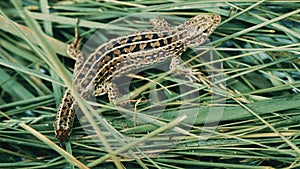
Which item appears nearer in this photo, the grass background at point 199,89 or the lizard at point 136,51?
the grass background at point 199,89

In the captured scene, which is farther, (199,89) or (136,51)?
(136,51)

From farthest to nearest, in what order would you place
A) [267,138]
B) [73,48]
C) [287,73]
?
1. [73,48]
2. [287,73]
3. [267,138]

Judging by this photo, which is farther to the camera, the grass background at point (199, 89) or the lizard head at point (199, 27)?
the lizard head at point (199, 27)

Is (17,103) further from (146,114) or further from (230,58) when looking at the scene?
(230,58)

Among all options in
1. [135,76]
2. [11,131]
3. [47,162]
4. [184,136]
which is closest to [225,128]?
[184,136]

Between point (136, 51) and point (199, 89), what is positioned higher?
point (136, 51)
